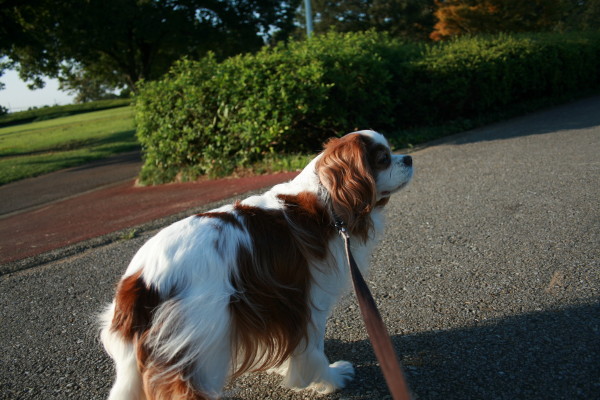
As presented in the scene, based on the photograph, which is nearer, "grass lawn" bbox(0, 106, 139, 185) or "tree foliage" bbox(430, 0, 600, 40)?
"grass lawn" bbox(0, 106, 139, 185)

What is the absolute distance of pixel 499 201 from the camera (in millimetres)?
5965

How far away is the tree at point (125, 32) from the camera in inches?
918

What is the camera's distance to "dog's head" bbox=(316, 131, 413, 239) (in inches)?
108

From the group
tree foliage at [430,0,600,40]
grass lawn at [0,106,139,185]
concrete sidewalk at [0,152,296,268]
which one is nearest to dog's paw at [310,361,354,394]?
concrete sidewalk at [0,152,296,268]

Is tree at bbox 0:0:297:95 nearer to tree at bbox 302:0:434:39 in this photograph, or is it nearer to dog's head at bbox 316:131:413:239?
tree at bbox 302:0:434:39

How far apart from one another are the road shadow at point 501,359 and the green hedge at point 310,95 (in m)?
6.59

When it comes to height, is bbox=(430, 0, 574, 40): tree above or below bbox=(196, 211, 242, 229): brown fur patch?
above

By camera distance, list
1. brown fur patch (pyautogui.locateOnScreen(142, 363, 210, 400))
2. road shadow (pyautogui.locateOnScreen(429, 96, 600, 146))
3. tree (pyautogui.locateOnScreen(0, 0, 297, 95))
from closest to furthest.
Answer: brown fur patch (pyautogui.locateOnScreen(142, 363, 210, 400)) < road shadow (pyautogui.locateOnScreen(429, 96, 600, 146)) < tree (pyautogui.locateOnScreen(0, 0, 297, 95))

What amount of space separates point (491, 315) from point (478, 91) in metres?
9.68

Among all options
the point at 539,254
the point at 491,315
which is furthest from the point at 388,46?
the point at 491,315

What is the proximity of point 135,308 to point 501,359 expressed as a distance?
2.14 meters

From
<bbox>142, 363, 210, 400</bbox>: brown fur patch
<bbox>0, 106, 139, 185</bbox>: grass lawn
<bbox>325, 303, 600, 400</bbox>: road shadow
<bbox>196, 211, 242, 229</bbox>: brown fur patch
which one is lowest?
<bbox>325, 303, 600, 400</bbox>: road shadow

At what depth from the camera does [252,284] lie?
248cm

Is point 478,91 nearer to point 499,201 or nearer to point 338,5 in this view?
point 499,201
